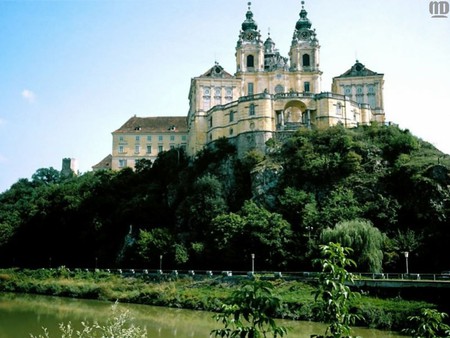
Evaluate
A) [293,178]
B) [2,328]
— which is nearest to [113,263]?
[293,178]

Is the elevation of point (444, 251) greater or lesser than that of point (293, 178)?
lesser

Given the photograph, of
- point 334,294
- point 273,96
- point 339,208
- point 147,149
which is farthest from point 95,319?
point 147,149

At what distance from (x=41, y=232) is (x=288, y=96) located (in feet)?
118

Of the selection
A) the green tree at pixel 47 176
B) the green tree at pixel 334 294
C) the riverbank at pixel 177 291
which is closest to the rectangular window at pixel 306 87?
the riverbank at pixel 177 291

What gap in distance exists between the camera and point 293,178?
51.6m

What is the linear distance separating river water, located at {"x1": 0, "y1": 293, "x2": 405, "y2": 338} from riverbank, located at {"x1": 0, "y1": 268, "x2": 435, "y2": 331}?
1.07 meters

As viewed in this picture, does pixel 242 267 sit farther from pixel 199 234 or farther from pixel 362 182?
pixel 362 182

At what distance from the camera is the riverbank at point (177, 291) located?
97.6 feet

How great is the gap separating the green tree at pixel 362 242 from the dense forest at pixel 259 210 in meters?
0.07

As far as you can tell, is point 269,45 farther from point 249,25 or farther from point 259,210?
point 259,210

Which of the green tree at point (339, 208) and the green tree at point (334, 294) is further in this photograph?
the green tree at point (339, 208)

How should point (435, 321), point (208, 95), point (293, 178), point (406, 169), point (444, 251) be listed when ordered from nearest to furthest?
point (435, 321) → point (444, 251) → point (406, 169) → point (293, 178) → point (208, 95)

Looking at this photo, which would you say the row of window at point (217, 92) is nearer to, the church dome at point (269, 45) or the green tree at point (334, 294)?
the church dome at point (269, 45)

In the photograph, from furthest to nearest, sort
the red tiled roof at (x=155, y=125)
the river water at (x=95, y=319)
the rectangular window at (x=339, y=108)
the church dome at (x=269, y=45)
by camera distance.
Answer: the red tiled roof at (x=155, y=125), the church dome at (x=269, y=45), the rectangular window at (x=339, y=108), the river water at (x=95, y=319)
